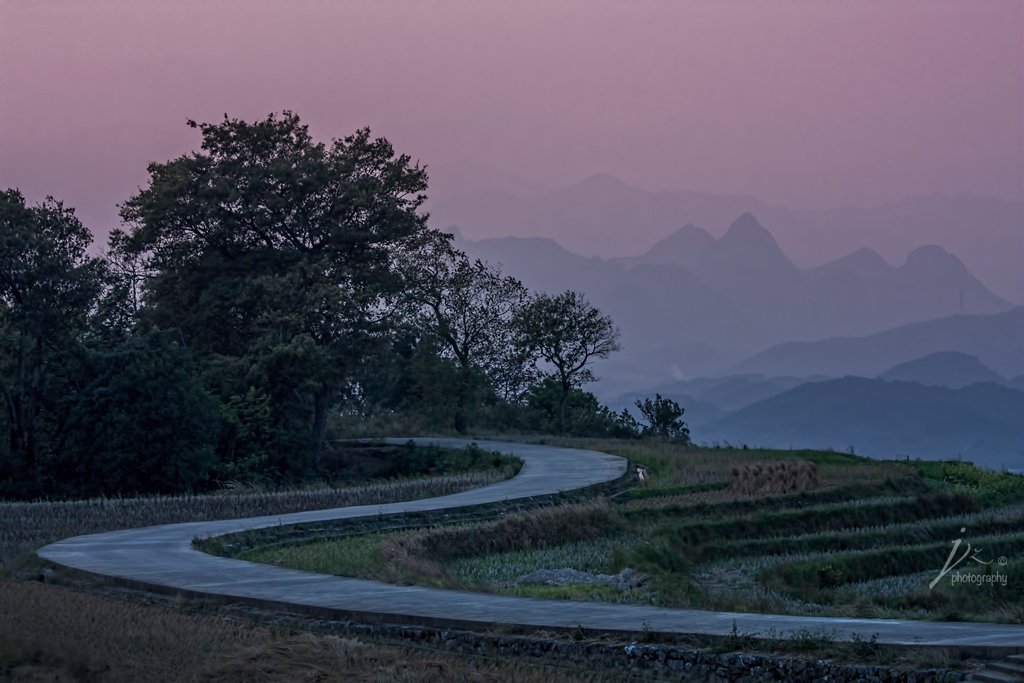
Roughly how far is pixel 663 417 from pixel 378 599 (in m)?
51.4

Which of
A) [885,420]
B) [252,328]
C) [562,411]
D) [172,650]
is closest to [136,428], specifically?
[252,328]

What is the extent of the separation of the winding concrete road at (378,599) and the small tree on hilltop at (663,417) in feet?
131

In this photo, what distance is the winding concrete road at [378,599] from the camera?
11602 mm

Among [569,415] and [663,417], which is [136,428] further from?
[663,417]

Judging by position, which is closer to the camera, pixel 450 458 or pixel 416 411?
pixel 450 458

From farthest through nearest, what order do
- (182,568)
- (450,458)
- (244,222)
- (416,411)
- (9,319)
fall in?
(416,411) → (244,222) → (450,458) → (9,319) → (182,568)

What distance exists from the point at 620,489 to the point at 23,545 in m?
14.9

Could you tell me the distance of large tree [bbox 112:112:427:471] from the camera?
4791 centimetres

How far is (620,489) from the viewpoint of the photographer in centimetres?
3142

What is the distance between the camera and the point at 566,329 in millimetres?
61562

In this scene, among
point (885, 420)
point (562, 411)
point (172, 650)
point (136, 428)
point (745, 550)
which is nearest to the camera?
point (172, 650)

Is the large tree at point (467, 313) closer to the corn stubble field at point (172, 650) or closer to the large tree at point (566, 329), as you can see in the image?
the large tree at point (566, 329)

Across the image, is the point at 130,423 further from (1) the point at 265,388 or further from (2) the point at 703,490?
(2) the point at 703,490

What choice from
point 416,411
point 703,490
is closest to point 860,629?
point 703,490
